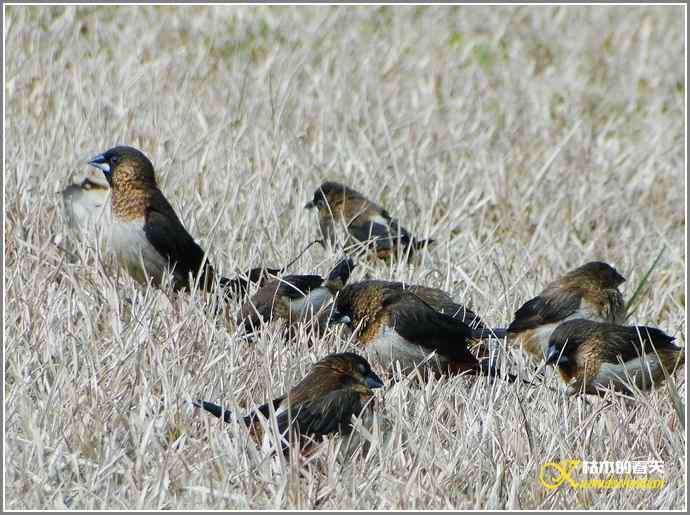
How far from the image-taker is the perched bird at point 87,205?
600 centimetres

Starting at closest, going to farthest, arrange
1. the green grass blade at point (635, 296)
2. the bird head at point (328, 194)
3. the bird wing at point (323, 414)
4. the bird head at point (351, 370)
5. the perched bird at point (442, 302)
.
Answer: the bird wing at point (323, 414)
the bird head at point (351, 370)
the perched bird at point (442, 302)
the green grass blade at point (635, 296)
the bird head at point (328, 194)

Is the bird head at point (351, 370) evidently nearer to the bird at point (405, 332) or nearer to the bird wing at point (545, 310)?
the bird at point (405, 332)

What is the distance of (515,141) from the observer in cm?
835

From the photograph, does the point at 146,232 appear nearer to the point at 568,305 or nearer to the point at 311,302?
the point at 311,302

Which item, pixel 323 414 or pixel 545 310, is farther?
pixel 545 310

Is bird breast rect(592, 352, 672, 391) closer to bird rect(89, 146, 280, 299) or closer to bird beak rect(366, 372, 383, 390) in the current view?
bird beak rect(366, 372, 383, 390)

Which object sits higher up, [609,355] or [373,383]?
[373,383]

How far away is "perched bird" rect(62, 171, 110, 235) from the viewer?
6.00 metres

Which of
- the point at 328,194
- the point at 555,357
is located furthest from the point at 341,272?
the point at 328,194

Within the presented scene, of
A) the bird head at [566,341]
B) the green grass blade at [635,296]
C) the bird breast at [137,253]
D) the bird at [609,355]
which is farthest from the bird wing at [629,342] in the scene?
the bird breast at [137,253]

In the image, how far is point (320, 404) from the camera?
4.28 meters

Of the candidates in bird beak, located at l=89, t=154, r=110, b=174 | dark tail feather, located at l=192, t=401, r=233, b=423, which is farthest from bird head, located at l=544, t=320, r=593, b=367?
bird beak, located at l=89, t=154, r=110, b=174

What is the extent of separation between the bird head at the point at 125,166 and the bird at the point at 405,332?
1398mm

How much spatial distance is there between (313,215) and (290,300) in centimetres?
142
